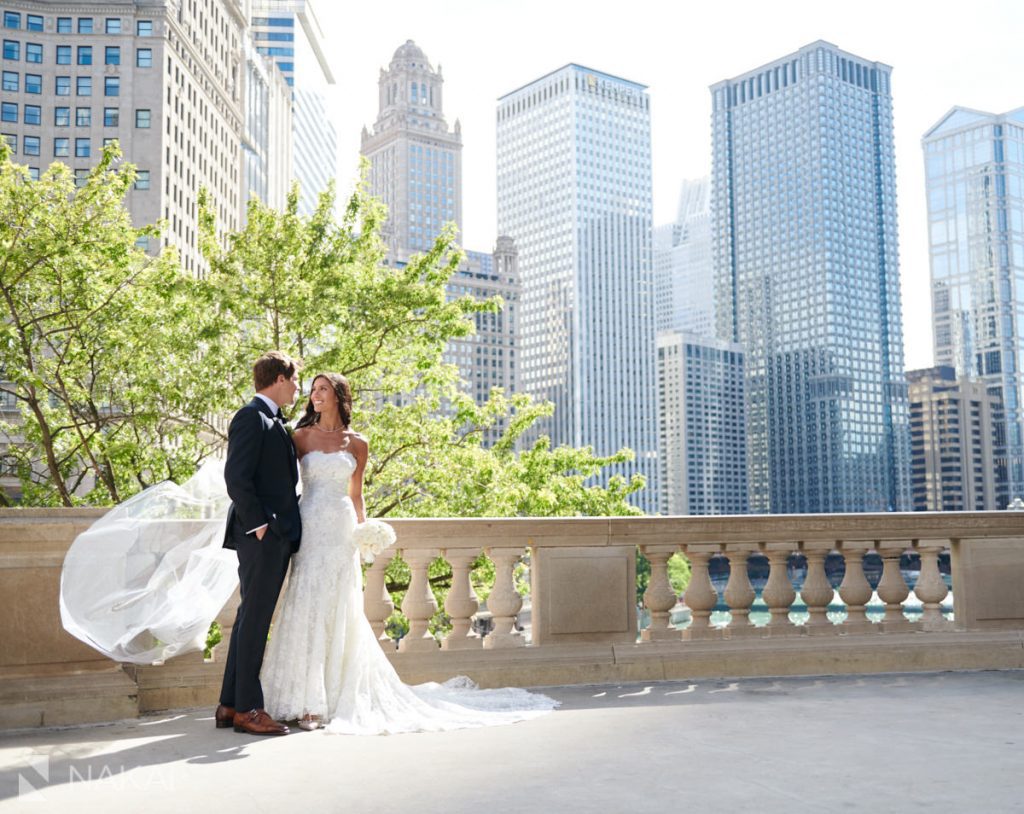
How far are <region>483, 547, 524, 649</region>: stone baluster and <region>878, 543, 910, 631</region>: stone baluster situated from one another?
3003 mm

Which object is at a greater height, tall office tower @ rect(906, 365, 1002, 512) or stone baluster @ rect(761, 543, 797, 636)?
tall office tower @ rect(906, 365, 1002, 512)

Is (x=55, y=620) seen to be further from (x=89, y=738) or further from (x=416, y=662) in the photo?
(x=416, y=662)

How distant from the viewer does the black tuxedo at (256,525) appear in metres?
6.37

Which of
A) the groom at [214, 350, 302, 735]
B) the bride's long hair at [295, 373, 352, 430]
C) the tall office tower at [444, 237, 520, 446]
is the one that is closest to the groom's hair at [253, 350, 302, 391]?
the groom at [214, 350, 302, 735]

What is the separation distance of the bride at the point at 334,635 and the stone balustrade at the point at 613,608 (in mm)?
771

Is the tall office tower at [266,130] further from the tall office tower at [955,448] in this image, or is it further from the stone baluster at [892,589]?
the stone baluster at [892,589]

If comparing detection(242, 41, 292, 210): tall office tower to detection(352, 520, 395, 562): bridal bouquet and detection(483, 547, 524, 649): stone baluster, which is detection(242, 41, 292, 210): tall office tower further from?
detection(352, 520, 395, 562): bridal bouquet

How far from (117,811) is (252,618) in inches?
73.9

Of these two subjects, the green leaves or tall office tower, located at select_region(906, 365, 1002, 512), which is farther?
tall office tower, located at select_region(906, 365, 1002, 512)

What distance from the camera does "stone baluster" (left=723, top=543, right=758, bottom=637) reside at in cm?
835

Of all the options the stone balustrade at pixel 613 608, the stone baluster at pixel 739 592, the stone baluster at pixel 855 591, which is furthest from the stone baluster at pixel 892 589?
the stone baluster at pixel 739 592

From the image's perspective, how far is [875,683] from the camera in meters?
8.07

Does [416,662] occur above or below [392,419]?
below

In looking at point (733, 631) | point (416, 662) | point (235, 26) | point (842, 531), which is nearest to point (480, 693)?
point (416, 662)
